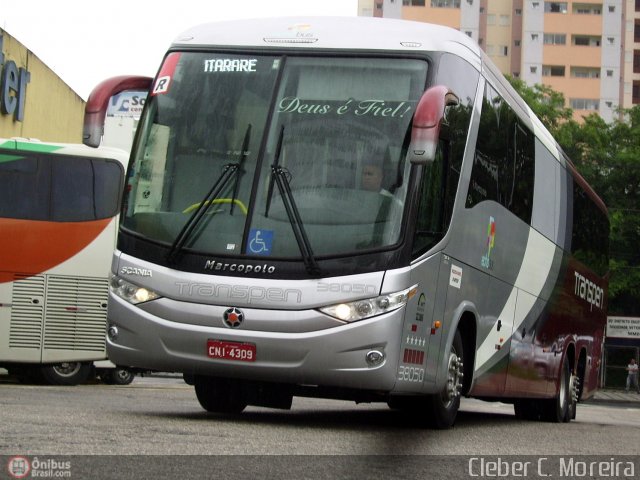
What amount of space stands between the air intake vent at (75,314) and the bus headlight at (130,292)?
9.64 meters

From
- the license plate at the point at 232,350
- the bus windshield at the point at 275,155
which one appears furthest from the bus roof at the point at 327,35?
the license plate at the point at 232,350

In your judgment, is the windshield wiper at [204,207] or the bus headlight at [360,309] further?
the windshield wiper at [204,207]

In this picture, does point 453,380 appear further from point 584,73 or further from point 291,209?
point 584,73

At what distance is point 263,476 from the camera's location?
22.6 ft

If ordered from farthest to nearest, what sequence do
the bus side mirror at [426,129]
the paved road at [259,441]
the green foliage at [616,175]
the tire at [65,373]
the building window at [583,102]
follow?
the building window at [583,102] → the green foliage at [616,175] → the tire at [65,373] → the bus side mirror at [426,129] → the paved road at [259,441]

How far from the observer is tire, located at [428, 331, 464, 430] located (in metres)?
11.7

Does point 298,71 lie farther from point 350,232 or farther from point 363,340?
point 363,340

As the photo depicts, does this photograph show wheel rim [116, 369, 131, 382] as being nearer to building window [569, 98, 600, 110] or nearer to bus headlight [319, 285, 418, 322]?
→ bus headlight [319, 285, 418, 322]

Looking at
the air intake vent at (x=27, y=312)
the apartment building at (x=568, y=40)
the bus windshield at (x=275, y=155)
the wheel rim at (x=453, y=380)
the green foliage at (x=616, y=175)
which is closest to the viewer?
the bus windshield at (x=275, y=155)

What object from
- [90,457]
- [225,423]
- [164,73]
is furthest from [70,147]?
[90,457]

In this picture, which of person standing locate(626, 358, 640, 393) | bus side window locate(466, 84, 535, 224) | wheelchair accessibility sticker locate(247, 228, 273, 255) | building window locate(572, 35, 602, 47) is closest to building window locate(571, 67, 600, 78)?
building window locate(572, 35, 602, 47)

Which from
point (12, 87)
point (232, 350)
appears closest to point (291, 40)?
point (232, 350)

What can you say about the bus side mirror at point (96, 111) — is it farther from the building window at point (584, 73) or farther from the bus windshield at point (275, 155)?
the building window at point (584, 73)

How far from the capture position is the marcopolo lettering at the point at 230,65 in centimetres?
1128
